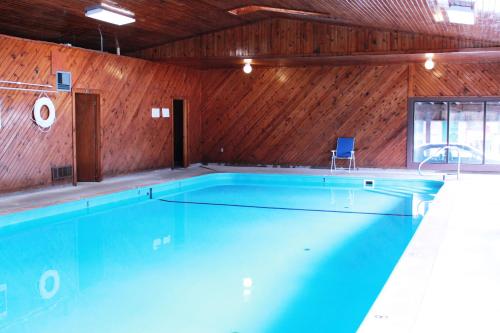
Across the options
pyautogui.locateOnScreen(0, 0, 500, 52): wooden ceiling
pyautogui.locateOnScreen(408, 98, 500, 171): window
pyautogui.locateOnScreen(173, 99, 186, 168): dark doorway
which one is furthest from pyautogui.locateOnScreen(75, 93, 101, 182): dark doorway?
pyautogui.locateOnScreen(408, 98, 500, 171): window

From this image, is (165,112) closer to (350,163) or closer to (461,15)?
(350,163)

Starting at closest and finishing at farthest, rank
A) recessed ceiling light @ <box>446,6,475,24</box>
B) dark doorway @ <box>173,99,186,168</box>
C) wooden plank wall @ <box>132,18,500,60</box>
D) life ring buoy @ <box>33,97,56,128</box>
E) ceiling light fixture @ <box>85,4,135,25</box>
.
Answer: recessed ceiling light @ <box>446,6,475,24</box>, ceiling light fixture @ <box>85,4,135,25</box>, life ring buoy @ <box>33,97,56,128</box>, wooden plank wall @ <box>132,18,500,60</box>, dark doorway @ <box>173,99,186,168</box>

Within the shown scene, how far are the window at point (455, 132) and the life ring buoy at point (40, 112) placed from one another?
7204mm

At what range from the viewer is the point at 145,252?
5.77 metres

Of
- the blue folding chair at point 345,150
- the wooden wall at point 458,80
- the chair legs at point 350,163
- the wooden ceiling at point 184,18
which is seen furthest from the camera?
the chair legs at point 350,163

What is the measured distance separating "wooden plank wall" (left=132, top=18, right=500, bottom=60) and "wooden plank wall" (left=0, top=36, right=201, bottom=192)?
1.00m

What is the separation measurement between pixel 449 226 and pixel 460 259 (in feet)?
4.20

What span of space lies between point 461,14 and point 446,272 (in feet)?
12.4

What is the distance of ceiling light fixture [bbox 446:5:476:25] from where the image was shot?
5973 mm

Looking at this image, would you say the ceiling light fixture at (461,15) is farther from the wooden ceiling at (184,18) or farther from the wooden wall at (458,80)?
the wooden wall at (458,80)

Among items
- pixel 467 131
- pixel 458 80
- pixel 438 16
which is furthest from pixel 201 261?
pixel 467 131

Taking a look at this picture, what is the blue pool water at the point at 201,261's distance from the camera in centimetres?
389

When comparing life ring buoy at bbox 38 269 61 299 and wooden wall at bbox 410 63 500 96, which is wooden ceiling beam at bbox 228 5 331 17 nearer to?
wooden wall at bbox 410 63 500 96

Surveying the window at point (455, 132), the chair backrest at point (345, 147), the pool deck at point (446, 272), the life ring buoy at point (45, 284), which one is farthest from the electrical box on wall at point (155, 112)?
the life ring buoy at point (45, 284)
